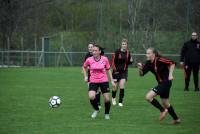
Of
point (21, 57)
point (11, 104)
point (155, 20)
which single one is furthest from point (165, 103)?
point (155, 20)

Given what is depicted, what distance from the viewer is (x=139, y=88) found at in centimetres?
2308

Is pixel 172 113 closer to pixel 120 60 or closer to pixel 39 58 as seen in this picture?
pixel 120 60

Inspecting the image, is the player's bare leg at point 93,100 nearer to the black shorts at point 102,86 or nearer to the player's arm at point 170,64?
the black shorts at point 102,86

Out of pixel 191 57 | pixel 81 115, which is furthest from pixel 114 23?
pixel 81 115

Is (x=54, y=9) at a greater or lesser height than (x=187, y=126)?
greater

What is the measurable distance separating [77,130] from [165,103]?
2.20 meters

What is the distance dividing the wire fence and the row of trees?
1907 millimetres

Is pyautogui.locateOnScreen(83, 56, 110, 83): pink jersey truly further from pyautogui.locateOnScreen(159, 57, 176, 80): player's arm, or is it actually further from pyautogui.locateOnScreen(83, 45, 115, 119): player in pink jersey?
pyautogui.locateOnScreen(159, 57, 176, 80): player's arm

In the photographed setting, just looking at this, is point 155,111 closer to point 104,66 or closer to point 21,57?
point 104,66

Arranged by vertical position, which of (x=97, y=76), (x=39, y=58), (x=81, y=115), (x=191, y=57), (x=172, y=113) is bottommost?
(x=81, y=115)

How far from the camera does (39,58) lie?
1645 inches

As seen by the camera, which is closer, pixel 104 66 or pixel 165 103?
pixel 165 103

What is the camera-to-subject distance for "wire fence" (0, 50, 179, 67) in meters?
41.8

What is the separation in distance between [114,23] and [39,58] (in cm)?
975
